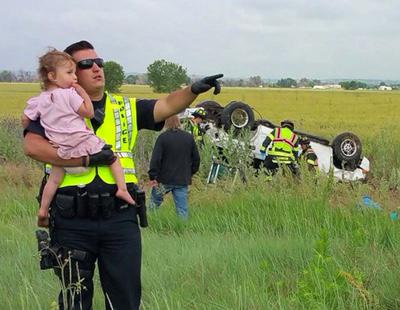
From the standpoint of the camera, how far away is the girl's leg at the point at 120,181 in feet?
9.46

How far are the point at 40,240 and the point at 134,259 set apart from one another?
506 mm

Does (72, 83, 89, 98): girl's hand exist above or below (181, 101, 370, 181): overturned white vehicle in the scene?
above

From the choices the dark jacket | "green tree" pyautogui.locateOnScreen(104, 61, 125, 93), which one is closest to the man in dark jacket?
the dark jacket

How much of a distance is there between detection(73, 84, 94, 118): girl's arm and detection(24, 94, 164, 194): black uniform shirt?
0.11m

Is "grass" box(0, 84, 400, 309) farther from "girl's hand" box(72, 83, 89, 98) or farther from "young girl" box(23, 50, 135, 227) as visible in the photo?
"girl's hand" box(72, 83, 89, 98)

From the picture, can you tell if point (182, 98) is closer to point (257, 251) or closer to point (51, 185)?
point (51, 185)

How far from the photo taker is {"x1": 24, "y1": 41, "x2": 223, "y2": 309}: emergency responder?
287 centimetres

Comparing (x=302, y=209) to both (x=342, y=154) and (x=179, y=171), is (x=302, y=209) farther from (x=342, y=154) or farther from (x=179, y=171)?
(x=342, y=154)

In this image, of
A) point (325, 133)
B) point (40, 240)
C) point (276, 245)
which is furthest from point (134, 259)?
point (325, 133)

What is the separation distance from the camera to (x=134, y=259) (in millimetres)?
2996

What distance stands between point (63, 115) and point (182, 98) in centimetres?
67

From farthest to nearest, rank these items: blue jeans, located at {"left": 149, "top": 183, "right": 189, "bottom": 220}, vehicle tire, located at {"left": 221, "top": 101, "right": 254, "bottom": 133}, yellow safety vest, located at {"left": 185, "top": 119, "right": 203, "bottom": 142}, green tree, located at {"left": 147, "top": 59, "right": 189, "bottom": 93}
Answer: green tree, located at {"left": 147, "top": 59, "right": 189, "bottom": 93} → vehicle tire, located at {"left": 221, "top": 101, "right": 254, "bottom": 133} → yellow safety vest, located at {"left": 185, "top": 119, "right": 203, "bottom": 142} → blue jeans, located at {"left": 149, "top": 183, "right": 189, "bottom": 220}

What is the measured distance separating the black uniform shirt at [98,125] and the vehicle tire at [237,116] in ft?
23.3

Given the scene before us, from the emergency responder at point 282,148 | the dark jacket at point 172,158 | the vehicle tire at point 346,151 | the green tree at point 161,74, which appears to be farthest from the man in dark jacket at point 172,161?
the green tree at point 161,74
